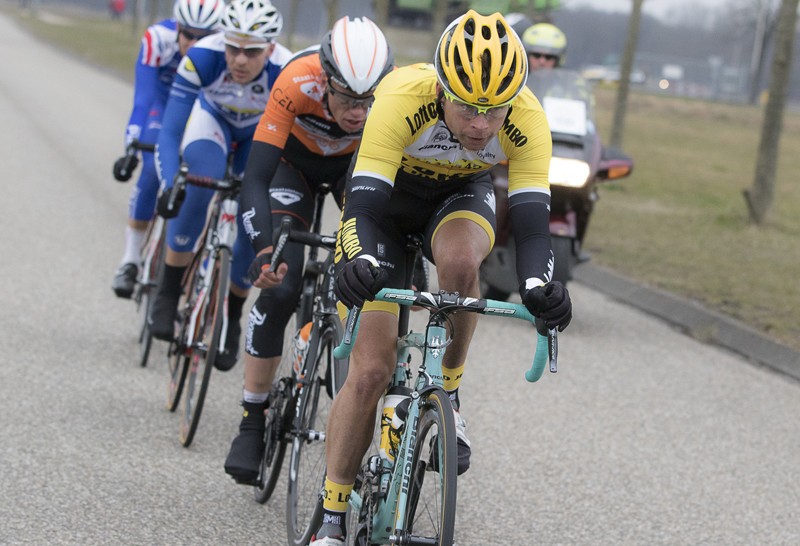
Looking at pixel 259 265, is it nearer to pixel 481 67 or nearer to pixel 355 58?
pixel 355 58

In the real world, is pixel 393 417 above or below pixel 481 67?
below

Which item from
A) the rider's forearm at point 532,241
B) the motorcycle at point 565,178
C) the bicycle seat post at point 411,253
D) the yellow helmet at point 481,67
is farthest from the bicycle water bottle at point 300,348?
the motorcycle at point 565,178

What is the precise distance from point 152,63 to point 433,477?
16.1ft

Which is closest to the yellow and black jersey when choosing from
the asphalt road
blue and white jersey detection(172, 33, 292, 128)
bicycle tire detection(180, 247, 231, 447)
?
the asphalt road

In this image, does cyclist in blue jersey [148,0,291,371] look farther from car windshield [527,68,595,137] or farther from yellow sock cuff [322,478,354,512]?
car windshield [527,68,595,137]

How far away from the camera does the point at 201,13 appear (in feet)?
23.8

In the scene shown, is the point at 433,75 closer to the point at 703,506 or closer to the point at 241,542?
the point at 241,542

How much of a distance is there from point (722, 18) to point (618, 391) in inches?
4389

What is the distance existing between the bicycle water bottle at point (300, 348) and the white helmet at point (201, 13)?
300 cm

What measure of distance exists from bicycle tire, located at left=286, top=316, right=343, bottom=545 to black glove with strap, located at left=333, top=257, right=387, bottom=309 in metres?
0.95

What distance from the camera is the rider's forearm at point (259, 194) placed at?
479 cm

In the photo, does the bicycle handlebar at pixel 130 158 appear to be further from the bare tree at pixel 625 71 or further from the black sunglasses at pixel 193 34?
the bare tree at pixel 625 71

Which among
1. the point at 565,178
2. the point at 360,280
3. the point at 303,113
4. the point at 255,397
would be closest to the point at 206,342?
the point at 255,397

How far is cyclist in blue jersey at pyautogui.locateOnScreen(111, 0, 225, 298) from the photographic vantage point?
7262 millimetres
